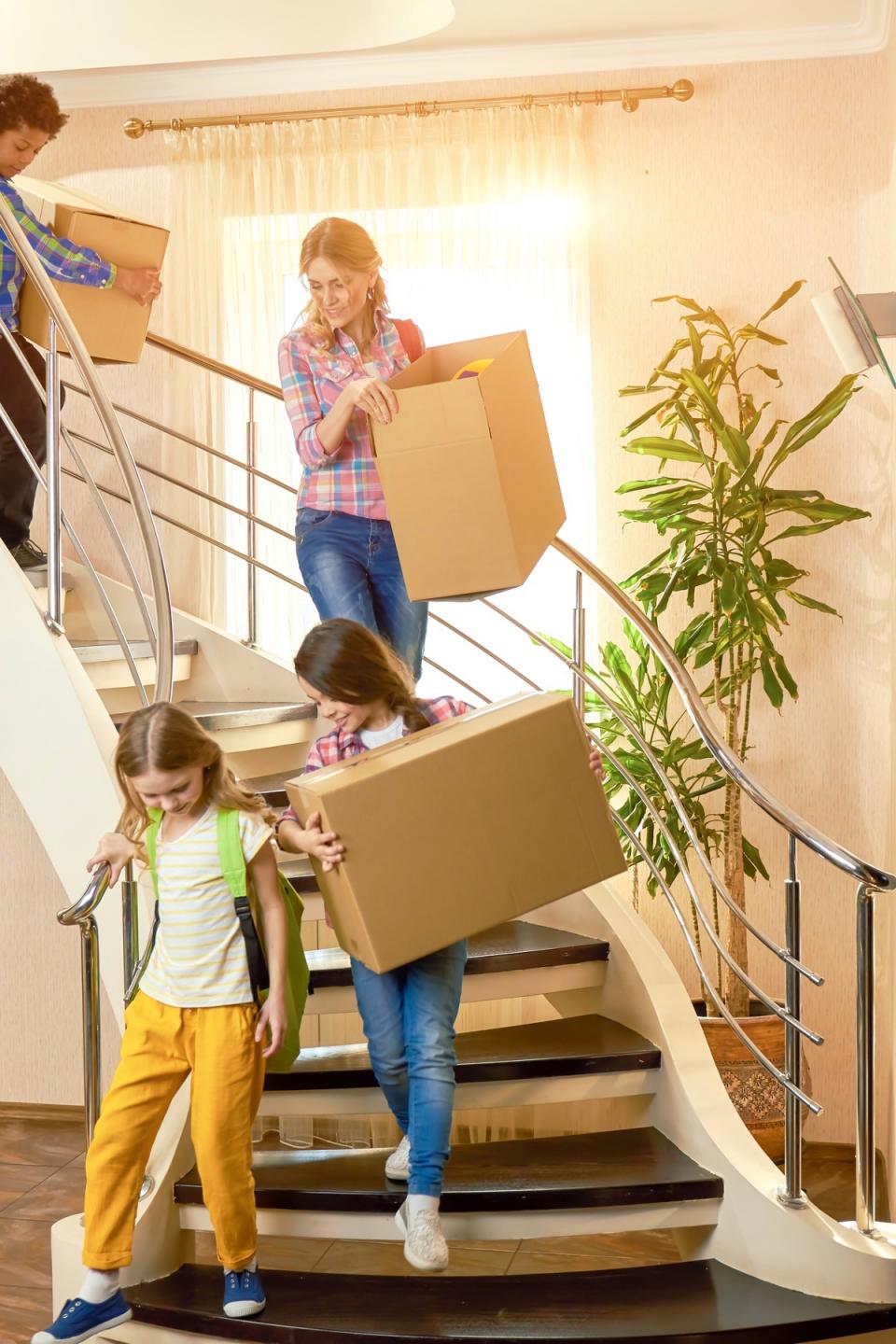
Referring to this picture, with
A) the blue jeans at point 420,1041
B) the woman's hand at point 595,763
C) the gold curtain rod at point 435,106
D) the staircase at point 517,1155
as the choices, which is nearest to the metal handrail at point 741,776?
the staircase at point 517,1155

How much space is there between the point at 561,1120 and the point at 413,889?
2293 mm

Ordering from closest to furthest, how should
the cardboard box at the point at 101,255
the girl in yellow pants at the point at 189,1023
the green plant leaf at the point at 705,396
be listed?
the girl in yellow pants at the point at 189,1023 < the cardboard box at the point at 101,255 < the green plant leaf at the point at 705,396

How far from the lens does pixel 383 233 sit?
162 inches

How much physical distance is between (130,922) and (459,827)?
717 millimetres

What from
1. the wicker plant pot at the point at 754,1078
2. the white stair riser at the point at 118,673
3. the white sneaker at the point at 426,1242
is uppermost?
the white stair riser at the point at 118,673

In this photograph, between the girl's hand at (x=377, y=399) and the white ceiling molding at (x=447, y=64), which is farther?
the white ceiling molding at (x=447, y=64)

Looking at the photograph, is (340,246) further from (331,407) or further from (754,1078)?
(754,1078)

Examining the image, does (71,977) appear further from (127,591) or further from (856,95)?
(856,95)

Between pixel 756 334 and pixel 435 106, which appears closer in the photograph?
pixel 756 334

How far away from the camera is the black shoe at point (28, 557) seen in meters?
3.10

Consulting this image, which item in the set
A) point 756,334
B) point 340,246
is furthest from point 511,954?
point 756,334

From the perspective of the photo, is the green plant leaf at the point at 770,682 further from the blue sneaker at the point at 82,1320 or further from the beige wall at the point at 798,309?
the blue sneaker at the point at 82,1320

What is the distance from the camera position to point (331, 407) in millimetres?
2420

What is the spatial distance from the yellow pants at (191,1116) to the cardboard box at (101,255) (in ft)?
5.27
